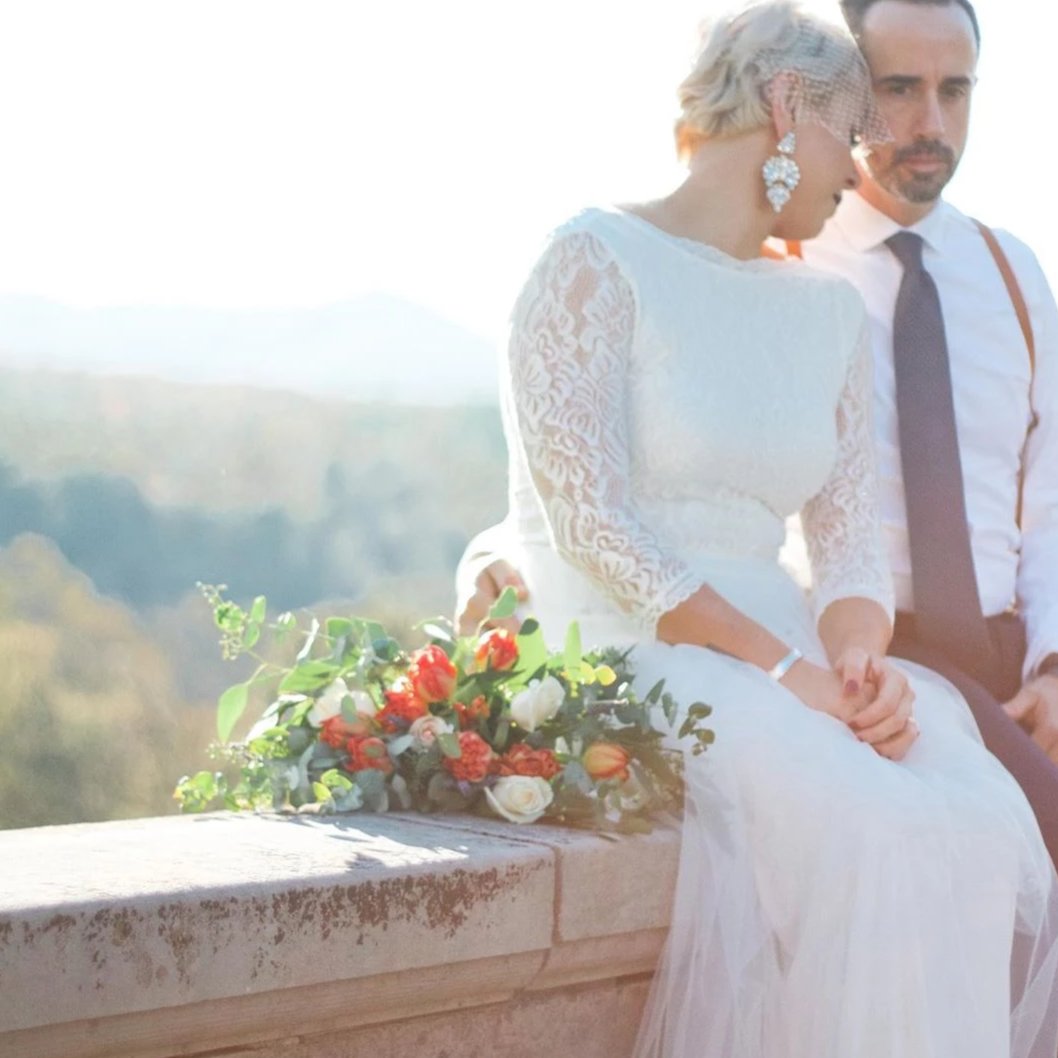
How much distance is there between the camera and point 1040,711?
11.8 ft

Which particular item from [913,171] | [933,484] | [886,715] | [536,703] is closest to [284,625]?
[536,703]

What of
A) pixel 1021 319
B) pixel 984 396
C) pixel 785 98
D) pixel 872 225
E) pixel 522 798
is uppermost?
pixel 785 98

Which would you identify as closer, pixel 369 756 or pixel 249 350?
Answer: pixel 369 756

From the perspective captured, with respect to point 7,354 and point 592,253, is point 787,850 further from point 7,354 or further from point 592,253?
point 7,354

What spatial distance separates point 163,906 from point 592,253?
1.61 m

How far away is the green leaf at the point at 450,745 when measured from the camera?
2.70m

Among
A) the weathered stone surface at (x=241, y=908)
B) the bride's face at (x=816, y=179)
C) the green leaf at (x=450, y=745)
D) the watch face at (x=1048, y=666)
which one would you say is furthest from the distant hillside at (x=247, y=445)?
the weathered stone surface at (x=241, y=908)

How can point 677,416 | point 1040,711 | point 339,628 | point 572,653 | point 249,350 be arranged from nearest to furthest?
point 572,653
point 339,628
point 677,416
point 1040,711
point 249,350

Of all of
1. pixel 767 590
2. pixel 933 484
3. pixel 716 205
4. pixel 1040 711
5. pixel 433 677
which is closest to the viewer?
pixel 433 677

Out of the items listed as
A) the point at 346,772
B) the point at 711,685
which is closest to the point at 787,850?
the point at 711,685

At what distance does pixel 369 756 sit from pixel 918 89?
2.04 meters

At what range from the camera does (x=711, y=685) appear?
2902 mm

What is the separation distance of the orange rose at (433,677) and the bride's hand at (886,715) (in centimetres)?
68

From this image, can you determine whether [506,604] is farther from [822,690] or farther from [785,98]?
A: [785,98]
